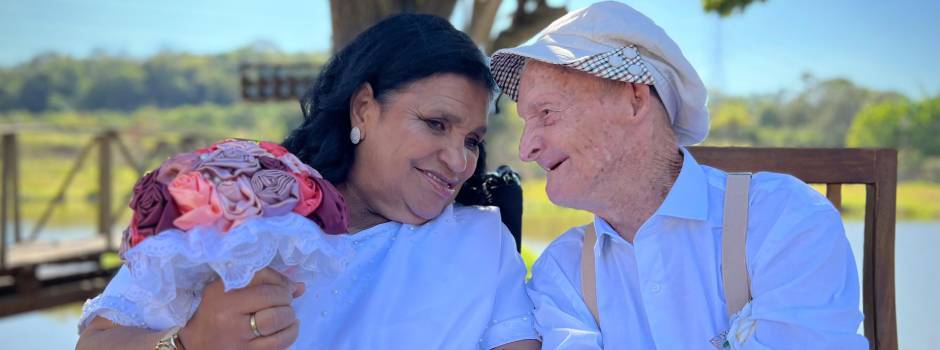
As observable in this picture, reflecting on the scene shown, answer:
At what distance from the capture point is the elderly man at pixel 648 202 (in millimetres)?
1860

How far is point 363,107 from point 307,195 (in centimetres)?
76

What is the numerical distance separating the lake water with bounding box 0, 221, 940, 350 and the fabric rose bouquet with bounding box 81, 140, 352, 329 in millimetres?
3087

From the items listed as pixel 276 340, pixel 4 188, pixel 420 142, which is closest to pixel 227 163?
pixel 276 340

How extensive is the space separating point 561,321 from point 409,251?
441mm

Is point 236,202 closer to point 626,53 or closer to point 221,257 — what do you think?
point 221,257

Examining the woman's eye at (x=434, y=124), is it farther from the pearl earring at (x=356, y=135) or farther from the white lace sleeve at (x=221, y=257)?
the white lace sleeve at (x=221, y=257)

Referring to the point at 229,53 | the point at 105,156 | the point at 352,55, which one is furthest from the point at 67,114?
the point at 352,55

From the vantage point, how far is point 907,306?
6.21 metres

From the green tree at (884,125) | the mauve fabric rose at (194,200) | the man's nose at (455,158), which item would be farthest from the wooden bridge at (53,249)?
the green tree at (884,125)

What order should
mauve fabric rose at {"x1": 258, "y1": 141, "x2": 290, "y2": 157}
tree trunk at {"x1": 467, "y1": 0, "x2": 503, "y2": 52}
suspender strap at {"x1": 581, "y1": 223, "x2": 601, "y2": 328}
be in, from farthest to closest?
1. tree trunk at {"x1": 467, "y1": 0, "x2": 503, "y2": 52}
2. suspender strap at {"x1": 581, "y1": 223, "x2": 601, "y2": 328}
3. mauve fabric rose at {"x1": 258, "y1": 141, "x2": 290, "y2": 157}

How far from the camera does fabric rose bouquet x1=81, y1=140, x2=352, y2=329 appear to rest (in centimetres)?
148

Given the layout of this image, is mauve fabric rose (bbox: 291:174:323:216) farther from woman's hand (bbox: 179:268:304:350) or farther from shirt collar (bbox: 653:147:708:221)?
shirt collar (bbox: 653:147:708:221)

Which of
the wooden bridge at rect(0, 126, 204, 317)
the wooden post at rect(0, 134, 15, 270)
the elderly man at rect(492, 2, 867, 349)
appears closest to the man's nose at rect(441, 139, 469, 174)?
the elderly man at rect(492, 2, 867, 349)

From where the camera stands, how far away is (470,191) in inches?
99.2
